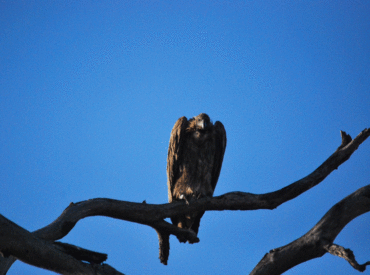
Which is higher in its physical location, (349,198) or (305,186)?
(305,186)

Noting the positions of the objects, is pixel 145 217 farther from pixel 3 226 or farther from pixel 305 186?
pixel 305 186

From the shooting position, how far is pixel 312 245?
4.44 m

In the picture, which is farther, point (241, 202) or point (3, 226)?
point (241, 202)

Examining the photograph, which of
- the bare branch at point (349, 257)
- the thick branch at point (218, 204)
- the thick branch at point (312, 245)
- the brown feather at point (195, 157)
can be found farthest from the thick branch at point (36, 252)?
the brown feather at point (195, 157)

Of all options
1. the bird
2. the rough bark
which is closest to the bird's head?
the bird

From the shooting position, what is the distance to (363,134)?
5.48m

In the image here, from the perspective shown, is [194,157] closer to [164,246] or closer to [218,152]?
[218,152]

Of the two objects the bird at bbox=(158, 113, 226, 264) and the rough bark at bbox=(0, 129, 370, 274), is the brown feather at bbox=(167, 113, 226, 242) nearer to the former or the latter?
the bird at bbox=(158, 113, 226, 264)

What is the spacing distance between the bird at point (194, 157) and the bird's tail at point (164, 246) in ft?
Answer: 4.23

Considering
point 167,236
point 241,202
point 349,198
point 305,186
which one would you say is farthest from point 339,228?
point 167,236

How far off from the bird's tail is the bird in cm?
129

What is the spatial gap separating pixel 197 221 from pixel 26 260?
348 cm

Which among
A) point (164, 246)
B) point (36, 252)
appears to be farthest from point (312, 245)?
point (36, 252)

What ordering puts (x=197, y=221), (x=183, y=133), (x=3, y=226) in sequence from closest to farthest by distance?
(x=3, y=226)
(x=197, y=221)
(x=183, y=133)
